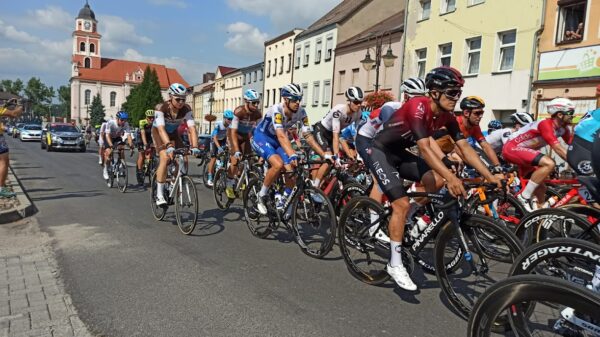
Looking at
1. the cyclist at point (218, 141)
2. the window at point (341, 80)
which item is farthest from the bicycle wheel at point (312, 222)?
the window at point (341, 80)

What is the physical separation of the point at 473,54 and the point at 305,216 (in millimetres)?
20686

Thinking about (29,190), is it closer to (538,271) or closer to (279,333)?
(279,333)

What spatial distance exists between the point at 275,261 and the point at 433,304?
6.35 feet

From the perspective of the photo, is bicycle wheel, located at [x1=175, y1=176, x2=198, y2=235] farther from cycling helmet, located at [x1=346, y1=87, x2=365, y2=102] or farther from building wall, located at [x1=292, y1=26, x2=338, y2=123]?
building wall, located at [x1=292, y1=26, x2=338, y2=123]

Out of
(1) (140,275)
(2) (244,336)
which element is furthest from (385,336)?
(1) (140,275)

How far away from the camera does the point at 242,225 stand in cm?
746

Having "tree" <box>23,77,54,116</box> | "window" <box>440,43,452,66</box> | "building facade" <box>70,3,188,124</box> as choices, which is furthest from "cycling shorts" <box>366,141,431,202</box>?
"tree" <box>23,77,54,116</box>

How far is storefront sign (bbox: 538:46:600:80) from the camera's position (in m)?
17.0

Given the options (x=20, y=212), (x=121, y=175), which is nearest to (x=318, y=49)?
(x=121, y=175)

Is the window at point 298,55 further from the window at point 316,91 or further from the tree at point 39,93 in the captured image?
the tree at point 39,93

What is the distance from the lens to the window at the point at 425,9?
1056 inches

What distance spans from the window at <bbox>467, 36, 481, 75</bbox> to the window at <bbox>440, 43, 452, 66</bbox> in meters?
1.27

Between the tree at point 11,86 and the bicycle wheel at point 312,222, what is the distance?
19859 centimetres

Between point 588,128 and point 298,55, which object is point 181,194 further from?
point 298,55
